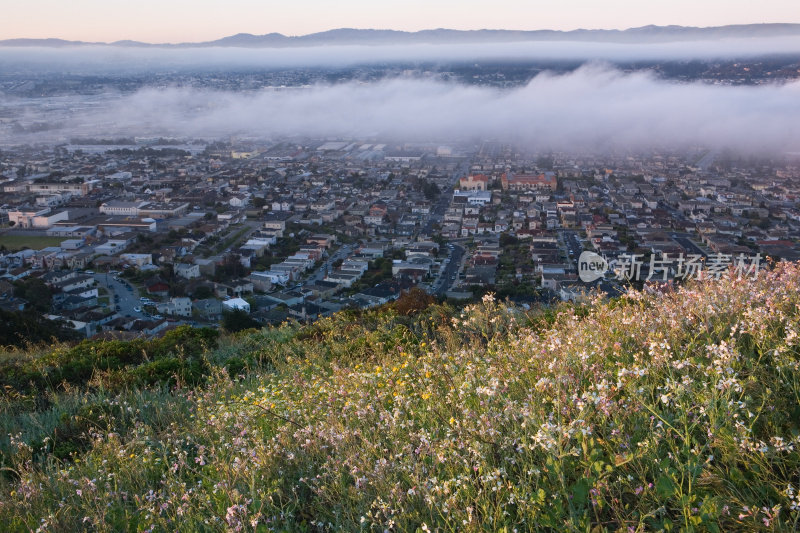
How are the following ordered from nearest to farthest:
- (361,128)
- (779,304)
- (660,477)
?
(660,477), (779,304), (361,128)

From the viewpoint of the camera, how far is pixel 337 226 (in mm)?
15000

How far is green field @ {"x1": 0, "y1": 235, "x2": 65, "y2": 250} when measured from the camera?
43.2 feet

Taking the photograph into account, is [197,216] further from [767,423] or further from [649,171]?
[767,423]

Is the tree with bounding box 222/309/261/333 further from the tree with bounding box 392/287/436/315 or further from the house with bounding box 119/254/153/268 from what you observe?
the house with bounding box 119/254/153/268

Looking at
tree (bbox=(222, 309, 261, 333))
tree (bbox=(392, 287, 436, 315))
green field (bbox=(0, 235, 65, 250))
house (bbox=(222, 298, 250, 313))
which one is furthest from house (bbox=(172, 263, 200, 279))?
tree (bbox=(392, 287, 436, 315))

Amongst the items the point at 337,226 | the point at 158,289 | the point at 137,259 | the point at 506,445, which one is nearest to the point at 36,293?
the point at 158,289

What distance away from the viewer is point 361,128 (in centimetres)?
3641

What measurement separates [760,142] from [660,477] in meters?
24.8

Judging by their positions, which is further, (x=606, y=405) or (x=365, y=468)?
(x=365, y=468)

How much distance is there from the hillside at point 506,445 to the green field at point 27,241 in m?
13.0

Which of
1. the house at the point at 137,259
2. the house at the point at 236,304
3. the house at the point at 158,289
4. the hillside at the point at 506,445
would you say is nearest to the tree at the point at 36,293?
the house at the point at 158,289

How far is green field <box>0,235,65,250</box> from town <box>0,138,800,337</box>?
8cm

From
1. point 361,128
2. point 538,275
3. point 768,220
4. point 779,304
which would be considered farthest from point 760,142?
point 779,304

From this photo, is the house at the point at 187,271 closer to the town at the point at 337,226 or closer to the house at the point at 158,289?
the town at the point at 337,226
